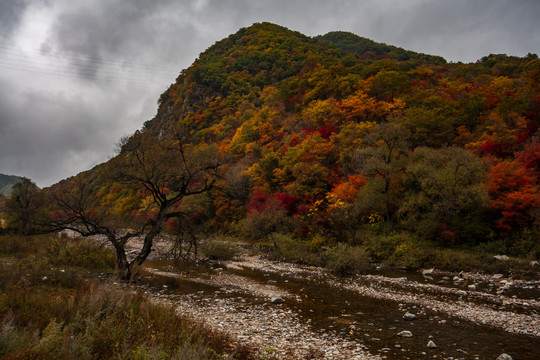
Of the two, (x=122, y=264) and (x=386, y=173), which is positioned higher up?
(x=386, y=173)

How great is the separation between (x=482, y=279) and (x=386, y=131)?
48.4 ft

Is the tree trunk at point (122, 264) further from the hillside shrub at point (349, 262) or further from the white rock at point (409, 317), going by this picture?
the hillside shrub at point (349, 262)

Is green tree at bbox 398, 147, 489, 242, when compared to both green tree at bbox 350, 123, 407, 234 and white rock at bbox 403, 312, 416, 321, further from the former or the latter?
white rock at bbox 403, 312, 416, 321

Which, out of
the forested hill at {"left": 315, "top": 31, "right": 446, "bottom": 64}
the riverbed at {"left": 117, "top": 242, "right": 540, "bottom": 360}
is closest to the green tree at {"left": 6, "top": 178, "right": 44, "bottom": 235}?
the riverbed at {"left": 117, "top": 242, "right": 540, "bottom": 360}

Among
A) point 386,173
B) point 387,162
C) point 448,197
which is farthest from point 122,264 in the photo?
point 387,162

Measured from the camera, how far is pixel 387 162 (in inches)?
1057

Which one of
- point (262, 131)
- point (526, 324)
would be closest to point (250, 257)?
point (526, 324)

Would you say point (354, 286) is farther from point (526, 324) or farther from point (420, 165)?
point (420, 165)

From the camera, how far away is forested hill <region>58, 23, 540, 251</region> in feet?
73.1

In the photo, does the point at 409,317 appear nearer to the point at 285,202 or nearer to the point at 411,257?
the point at 411,257

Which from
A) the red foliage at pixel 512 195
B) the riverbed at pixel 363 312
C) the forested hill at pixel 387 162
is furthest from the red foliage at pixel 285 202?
the red foliage at pixel 512 195

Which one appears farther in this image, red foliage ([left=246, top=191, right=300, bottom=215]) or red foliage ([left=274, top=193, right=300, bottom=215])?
red foliage ([left=274, top=193, right=300, bottom=215])

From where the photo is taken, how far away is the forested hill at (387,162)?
2228 cm

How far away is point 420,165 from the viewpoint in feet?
78.3
